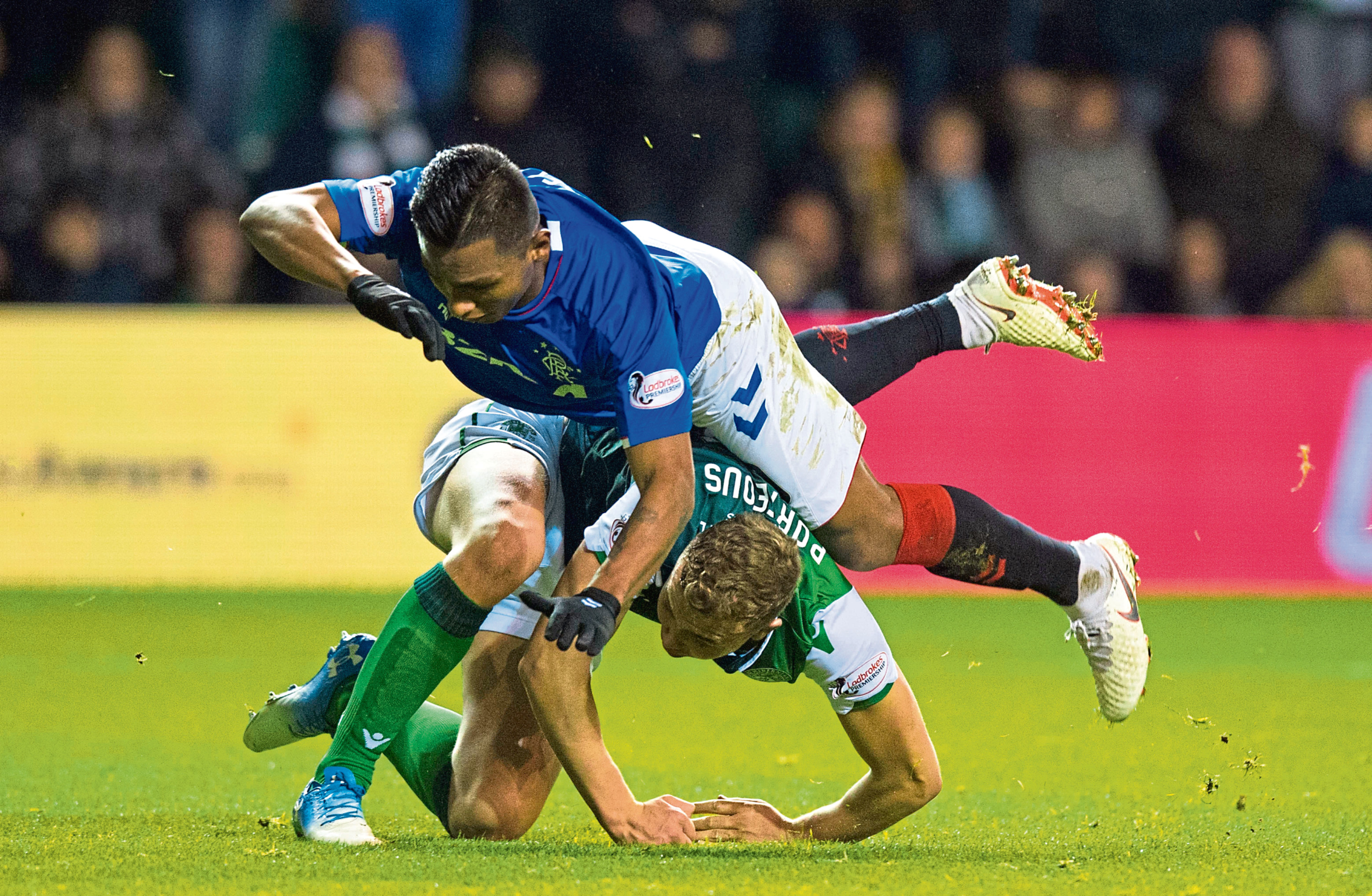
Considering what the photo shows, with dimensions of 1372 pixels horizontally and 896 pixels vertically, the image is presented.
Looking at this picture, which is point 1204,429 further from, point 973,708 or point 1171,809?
point 1171,809

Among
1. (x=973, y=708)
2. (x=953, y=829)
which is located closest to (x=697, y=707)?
(x=973, y=708)

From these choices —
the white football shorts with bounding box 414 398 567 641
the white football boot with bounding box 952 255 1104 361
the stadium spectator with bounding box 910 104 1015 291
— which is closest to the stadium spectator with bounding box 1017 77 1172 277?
the stadium spectator with bounding box 910 104 1015 291

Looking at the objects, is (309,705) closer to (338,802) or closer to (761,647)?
(338,802)

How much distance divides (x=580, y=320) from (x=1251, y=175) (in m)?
7.34

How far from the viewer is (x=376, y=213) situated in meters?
4.12

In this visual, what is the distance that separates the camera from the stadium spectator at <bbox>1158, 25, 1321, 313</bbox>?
399 inches

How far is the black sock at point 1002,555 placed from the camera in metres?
4.62

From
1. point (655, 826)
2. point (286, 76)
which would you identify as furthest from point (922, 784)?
point (286, 76)

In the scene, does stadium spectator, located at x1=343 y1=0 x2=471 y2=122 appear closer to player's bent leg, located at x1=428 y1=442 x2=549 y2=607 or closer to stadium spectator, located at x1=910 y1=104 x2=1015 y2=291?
stadium spectator, located at x1=910 y1=104 x2=1015 y2=291

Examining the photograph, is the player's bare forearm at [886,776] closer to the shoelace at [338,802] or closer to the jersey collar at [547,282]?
the shoelace at [338,802]

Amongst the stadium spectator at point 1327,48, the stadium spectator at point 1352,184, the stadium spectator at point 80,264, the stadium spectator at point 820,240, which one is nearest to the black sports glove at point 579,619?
the stadium spectator at point 820,240

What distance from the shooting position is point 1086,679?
6.88 metres

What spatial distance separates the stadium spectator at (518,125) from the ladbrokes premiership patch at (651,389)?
18.4 feet

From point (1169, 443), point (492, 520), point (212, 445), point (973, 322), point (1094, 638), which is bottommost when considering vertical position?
point (212, 445)
